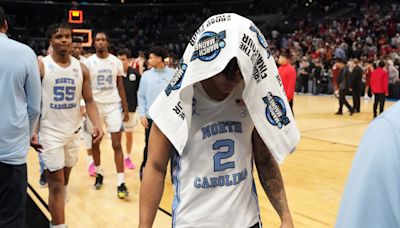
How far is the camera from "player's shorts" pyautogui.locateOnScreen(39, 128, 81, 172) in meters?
4.04

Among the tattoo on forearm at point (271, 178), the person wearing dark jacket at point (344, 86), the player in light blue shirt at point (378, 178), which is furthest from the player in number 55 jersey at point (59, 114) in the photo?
the person wearing dark jacket at point (344, 86)

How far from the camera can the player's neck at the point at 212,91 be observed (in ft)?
5.81

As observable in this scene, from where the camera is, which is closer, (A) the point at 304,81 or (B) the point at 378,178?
(B) the point at 378,178

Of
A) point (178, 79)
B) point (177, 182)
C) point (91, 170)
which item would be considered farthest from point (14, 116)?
point (91, 170)

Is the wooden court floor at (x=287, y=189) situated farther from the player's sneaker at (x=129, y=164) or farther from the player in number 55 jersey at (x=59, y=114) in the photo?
the player in number 55 jersey at (x=59, y=114)

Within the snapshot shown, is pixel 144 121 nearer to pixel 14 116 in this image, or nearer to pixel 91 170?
pixel 91 170

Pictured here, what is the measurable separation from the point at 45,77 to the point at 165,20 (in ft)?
114

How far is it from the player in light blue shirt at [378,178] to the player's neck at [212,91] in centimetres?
107

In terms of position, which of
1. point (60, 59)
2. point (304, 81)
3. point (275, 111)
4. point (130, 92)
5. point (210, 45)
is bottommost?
point (304, 81)

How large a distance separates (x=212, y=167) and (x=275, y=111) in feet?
1.11

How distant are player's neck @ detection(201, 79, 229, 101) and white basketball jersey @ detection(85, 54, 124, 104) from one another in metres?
4.50

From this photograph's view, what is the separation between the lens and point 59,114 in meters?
4.27

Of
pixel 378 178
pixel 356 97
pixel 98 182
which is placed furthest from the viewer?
pixel 356 97

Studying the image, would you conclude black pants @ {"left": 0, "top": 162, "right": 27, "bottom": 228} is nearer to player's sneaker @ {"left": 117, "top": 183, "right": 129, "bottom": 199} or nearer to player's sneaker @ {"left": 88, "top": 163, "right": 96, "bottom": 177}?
player's sneaker @ {"left": 117, "top": 183, "right": 129, "bottom": 199}
